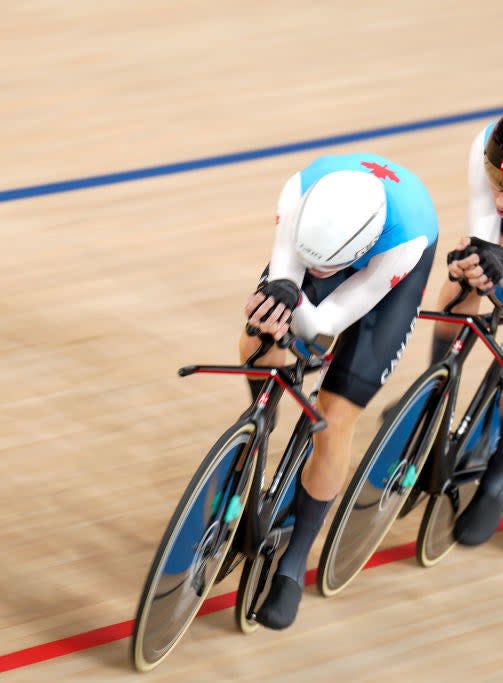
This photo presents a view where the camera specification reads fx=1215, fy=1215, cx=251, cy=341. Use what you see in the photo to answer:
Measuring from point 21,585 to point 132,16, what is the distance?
13.3 feet

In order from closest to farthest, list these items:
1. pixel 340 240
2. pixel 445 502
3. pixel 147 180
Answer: pixel 340 240, pixel 445 502, pixel 147 180

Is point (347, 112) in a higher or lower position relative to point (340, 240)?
lower

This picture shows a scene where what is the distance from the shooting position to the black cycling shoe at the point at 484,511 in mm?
2990

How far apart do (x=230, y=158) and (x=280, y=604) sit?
268cm

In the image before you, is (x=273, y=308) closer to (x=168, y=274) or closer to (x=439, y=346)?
(x=439, y=346)

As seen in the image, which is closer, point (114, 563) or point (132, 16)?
point (114, 563)

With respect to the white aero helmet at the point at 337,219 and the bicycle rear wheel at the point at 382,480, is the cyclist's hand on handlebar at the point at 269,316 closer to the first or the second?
the white aero helmet at the point at 337,219

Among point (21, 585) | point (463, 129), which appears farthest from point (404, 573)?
point (463, 129)

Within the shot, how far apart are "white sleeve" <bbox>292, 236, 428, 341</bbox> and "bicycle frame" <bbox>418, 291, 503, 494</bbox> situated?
0.16 metres

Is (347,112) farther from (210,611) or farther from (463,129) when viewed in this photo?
(210,611)

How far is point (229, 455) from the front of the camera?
2371mm

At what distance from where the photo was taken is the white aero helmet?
229 centimetres

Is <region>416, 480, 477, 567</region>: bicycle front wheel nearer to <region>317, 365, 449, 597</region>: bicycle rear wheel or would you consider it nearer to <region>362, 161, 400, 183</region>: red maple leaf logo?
<region>317, 365, 449, 597</region>: bicycle rear wheel

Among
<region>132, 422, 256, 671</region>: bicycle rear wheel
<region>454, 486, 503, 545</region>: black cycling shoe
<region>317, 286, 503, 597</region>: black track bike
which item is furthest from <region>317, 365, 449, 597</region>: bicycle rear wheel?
<region>132, 422, 256, 671</region>: bicycle rear wheel
